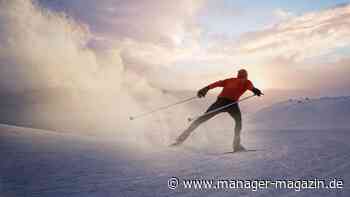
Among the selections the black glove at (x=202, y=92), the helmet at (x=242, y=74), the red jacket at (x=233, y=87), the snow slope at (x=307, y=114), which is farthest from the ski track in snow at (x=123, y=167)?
the snow slope at (x=307, y=114)

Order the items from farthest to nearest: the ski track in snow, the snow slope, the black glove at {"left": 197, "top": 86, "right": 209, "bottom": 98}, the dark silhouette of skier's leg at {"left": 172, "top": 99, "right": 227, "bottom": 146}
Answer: the snow slope
the black glove at {"left": 197, "top": 86, "right": 209, "bottom": 98}
the dark silhouette of skier's leg at {"left": 172, "top": 99, "right": 227, "bottom": 146}
the ski track in snow

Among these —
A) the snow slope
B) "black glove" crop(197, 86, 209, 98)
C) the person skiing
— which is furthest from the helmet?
the snow slope

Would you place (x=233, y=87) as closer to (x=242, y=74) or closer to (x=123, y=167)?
(x=242, y=74)

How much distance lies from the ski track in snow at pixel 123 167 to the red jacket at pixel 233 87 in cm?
231

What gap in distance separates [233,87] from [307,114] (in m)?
12.9

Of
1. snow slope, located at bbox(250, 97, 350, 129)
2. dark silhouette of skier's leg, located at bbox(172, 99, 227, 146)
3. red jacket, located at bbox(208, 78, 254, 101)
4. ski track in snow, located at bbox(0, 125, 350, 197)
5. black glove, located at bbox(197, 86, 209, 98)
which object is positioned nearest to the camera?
ski track in snow, located at bbox(0, 125, 350, 197)

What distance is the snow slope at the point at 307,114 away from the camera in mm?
18516

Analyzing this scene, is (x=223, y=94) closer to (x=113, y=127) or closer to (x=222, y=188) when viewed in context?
(x=222, y=188)

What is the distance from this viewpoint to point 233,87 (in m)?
9.33

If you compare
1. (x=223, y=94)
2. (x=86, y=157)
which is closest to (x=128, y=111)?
(x=223, y=94)

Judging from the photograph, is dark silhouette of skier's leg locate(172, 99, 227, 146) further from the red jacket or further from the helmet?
the helmet

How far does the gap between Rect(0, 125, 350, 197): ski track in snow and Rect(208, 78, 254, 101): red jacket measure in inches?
91.1

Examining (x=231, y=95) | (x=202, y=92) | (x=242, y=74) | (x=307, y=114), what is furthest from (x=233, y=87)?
(x=307, y=114)

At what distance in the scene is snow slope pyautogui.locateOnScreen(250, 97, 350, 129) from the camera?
1852 centimetres
